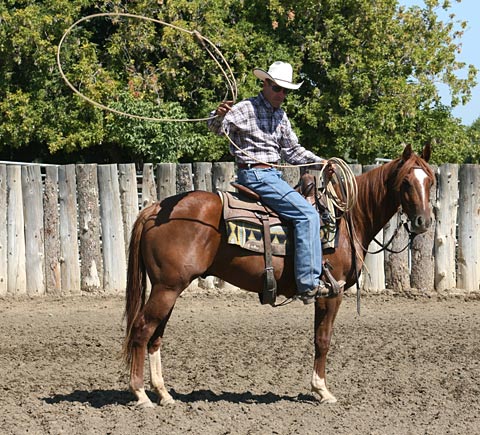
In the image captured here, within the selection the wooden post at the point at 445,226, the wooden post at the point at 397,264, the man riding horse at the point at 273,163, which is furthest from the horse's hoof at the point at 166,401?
the wooden post at the point at 445,226

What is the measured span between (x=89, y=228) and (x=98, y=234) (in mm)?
154

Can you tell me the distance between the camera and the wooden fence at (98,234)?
1216cm

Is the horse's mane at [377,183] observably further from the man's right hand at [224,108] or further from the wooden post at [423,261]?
the wooden post at [423,261]

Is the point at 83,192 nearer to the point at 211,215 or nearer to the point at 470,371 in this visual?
the point at 211,215

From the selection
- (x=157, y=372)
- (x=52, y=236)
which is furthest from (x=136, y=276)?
(x=52, y=236)

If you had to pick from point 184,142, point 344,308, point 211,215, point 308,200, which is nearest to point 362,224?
point 308,200

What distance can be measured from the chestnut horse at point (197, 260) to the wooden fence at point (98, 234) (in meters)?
5.00

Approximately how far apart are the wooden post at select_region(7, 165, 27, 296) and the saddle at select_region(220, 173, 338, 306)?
19.0ft

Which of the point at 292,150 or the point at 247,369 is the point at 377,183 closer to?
the point at 292,150

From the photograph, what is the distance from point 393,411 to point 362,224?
5.47 ft

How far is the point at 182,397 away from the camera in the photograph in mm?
7223

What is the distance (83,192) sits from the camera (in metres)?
12.2

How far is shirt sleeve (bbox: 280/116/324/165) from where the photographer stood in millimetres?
7418

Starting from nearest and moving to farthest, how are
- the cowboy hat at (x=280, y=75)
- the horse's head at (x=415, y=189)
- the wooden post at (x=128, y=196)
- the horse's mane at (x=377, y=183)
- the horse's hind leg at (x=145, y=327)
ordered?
the horse's hind leg at (x=145, y=327)
the horse's head at (x=415, y=189)
the cowboy hat at (x=280, y=75)
the horse's mane at (x=377, y=183)
the wooden post at (x=128, y=196)
